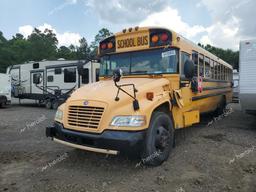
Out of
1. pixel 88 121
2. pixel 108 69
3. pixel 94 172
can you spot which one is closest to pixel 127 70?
pixel 108 69

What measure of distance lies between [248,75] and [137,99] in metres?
4.54

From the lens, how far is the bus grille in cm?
443

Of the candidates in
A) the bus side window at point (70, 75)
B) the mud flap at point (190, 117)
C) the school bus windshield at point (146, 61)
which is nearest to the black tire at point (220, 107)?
the mud flap at point (190, 117)

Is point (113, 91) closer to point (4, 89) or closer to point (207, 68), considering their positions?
point (207, 68)

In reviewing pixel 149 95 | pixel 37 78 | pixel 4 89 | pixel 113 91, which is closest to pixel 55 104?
pixel 37 78

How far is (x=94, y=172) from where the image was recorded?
4.62 metres

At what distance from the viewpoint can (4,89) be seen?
55.2 ft

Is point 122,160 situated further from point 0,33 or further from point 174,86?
point 0,33

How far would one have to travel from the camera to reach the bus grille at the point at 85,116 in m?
4.43

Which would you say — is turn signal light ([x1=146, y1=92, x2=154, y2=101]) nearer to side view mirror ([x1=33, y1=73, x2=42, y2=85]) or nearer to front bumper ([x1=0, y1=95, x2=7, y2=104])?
side view mirror ([x1=33, y1=73, x2=42, y2=85])

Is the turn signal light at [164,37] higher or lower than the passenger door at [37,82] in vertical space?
higher

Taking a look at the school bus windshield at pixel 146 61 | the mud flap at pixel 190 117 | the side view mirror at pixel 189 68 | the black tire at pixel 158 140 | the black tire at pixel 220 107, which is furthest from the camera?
the black tire at pixel 220 107

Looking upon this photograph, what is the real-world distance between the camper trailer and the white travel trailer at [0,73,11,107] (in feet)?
3.62

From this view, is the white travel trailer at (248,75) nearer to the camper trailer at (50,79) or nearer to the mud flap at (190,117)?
the mud flap at (190,117)
